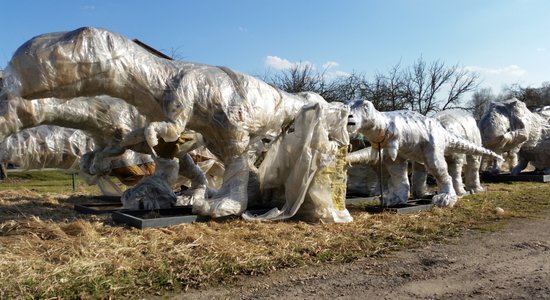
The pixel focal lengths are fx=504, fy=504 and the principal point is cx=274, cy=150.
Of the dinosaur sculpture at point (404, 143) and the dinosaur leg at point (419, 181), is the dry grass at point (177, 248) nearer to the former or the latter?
the dinosaur sculpture at point (404, 143)

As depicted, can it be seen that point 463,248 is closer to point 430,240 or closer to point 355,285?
point 430,240

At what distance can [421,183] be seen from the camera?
29.7 ft

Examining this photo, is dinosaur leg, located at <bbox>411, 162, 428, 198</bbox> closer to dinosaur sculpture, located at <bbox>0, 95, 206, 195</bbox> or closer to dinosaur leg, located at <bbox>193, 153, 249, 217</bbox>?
dinosaur sculpture, located at <bbox>0, 95, 206, 195</bbox>

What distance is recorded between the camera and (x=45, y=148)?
→ 8078mm

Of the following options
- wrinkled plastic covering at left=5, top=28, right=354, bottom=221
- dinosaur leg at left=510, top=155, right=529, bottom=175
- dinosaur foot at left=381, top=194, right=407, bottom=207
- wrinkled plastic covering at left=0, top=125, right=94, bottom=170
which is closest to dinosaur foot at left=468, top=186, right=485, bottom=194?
dinosaur foot at left=381, top=194, right=407, bottom=207

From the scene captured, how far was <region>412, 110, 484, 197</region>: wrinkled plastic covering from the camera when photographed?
9.05m

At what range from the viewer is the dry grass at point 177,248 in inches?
132

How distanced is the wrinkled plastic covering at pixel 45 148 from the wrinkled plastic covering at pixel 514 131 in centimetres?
918

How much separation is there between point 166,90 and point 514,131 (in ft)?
32.6

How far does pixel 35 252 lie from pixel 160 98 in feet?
6.65

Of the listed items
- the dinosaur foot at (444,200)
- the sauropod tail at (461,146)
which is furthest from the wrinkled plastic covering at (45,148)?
the sauropod tail at (461,146)

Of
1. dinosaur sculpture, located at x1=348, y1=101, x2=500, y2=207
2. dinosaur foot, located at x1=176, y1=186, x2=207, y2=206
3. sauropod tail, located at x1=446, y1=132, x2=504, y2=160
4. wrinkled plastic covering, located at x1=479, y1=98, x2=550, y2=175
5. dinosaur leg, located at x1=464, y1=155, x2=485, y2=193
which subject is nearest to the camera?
dinosaur sculpture, located at x1=348, y1=101, x2=500, y2=207

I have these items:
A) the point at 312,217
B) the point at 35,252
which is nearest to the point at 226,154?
the point at 312,217

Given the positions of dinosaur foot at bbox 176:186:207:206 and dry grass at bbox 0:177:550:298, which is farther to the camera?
dinosaur foot at bbox 176:186:207:206
